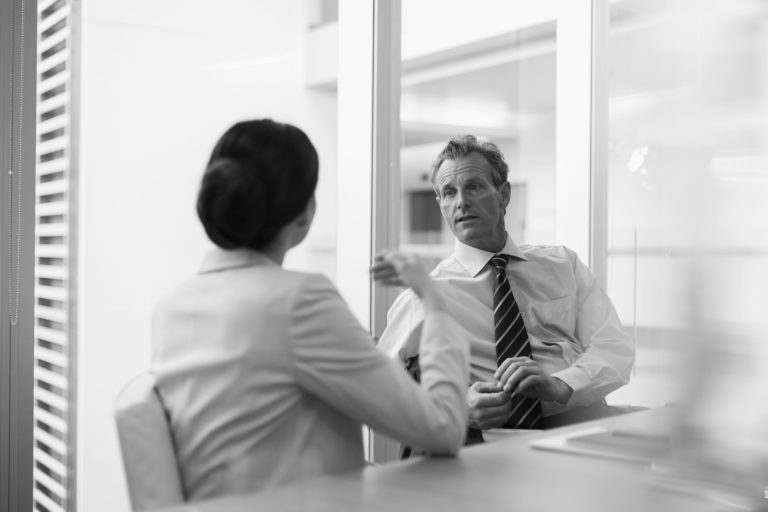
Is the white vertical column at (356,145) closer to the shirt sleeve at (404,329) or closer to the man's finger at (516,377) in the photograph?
the shirt sleeve at (404,329)

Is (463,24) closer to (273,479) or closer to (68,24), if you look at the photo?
(68,24)

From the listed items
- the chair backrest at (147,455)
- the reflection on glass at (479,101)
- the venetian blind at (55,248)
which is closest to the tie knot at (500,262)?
the reflection on glass at (479,101)

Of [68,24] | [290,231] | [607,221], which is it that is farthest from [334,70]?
[290,231]

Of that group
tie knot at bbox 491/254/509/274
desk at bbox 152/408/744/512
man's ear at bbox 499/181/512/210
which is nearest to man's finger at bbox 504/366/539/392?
tie knot at bbox 491/254/509/274

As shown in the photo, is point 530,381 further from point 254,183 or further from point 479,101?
point 479,101

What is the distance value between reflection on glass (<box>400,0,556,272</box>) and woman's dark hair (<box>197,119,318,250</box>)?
199 centimetres

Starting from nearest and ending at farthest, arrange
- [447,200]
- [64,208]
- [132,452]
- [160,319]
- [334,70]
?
[132,452], [160,319], [447,200], [64,208], [334,70]

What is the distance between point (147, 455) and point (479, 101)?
2.57 meters

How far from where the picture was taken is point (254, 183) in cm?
149

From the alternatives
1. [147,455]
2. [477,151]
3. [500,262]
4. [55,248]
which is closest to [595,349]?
[500,262]

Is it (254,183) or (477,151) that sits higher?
(477,151)

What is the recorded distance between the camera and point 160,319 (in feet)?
5.01

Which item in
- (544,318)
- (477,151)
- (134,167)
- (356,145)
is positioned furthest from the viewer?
(356,145)

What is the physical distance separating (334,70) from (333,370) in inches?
93.1
